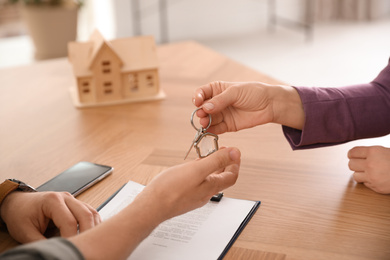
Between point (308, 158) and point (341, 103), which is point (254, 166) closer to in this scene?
point (308, 158)

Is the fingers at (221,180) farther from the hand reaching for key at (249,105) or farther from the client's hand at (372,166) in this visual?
the client's hand at (372,166)

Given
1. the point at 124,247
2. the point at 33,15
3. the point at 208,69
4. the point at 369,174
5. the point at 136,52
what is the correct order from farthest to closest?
1. the point at 33,15
2. the point at 208,69
3. the point at 136,52
4. the point at 369,174
5. the point at 124,247

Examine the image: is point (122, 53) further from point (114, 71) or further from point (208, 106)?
point (208, 106)

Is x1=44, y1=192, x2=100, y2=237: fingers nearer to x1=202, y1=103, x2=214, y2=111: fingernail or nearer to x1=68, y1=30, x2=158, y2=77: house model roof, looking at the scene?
x1=202, y1=103, x2=214, y2=111: fingernail

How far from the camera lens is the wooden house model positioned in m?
1.36

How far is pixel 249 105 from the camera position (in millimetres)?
967

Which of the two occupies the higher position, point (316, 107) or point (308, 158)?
point (316, 107)

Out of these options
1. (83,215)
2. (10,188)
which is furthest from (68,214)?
(10,188)

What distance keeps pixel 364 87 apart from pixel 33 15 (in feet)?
10.1

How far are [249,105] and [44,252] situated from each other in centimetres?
53

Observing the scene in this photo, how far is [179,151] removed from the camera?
3.57 ft

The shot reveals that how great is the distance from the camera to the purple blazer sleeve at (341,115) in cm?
99

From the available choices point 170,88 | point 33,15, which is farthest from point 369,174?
point 33,15

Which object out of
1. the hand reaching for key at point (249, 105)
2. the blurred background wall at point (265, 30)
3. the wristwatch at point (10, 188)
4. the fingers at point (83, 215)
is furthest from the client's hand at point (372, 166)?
the blurred background wall at point (265, 30)
